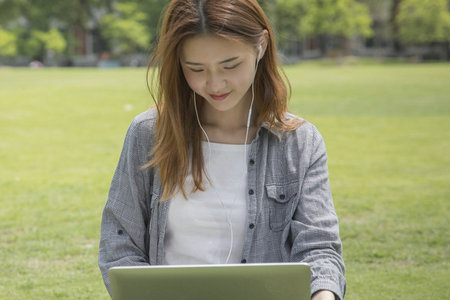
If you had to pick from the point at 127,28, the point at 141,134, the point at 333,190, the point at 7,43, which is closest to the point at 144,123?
the point at 141,134

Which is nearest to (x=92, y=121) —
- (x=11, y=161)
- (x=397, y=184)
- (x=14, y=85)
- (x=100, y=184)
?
(x=11, y=161)

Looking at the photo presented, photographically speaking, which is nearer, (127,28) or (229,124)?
(229,124)

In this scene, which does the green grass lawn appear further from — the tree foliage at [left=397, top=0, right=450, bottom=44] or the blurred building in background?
the tree foliage at [left=397, top=0, right=450, bottom=44]

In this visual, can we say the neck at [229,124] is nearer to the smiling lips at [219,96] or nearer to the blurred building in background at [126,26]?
the smiling lips at [219,96]

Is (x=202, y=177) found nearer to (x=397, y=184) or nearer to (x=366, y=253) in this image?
(x=366, y=253)

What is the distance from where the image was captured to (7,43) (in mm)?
37188

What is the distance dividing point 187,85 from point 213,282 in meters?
0.80

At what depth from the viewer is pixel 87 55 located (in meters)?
45.6

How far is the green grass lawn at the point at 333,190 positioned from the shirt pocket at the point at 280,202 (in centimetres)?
80

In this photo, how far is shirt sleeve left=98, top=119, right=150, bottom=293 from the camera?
6.39ft

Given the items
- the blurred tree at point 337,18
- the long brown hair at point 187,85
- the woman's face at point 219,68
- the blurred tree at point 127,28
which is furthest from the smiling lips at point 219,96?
the blurred tree at point 337,18

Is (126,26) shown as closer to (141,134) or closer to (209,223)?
(141,134)

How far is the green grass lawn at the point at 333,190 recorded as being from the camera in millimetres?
3756

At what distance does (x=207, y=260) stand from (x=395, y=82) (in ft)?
63.6
